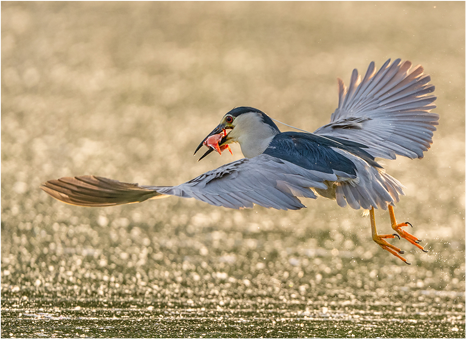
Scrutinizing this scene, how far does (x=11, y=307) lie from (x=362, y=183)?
7.88ft

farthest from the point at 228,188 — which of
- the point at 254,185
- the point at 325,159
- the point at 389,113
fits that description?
the point at 389,113

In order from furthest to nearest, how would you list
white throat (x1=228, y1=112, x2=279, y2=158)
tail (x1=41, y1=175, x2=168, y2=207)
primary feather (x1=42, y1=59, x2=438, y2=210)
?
1. white throat (x1=228, y1=112, x2=279, y2=158)
2. primary feather (x1=42, y1=59, x2=438, y2=210)
3. tail (x1=41, y1=175, x2=168, y2=207)

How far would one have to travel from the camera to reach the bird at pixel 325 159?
4.15m

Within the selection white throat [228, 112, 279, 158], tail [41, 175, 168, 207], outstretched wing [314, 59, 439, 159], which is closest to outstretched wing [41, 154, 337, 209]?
tail [41, 175, 168, 207]

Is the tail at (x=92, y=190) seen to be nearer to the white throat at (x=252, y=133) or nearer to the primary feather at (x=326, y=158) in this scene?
the primary feather at (x=326, y=158)

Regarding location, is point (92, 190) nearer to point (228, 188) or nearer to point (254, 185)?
point (228, 188)

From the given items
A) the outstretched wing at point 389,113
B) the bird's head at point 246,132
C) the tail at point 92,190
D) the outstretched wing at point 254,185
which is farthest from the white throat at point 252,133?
the tail at point 92,190

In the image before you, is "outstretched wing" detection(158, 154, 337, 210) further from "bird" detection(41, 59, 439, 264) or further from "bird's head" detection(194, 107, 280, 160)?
"bird's head" detection(194, 107, 280, 160)

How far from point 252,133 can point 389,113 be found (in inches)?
48.3

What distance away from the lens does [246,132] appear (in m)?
5.38

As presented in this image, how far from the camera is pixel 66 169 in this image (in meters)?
8.55

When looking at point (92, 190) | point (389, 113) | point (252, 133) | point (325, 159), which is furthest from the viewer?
point (389, 113)

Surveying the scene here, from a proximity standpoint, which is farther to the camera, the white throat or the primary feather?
the white throat

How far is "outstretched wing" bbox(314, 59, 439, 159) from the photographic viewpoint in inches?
214
